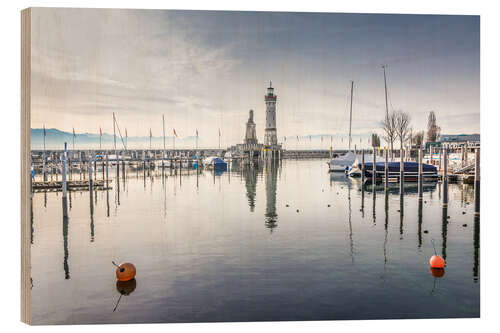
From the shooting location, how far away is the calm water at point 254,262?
7.40 m

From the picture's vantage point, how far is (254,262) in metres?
9.89

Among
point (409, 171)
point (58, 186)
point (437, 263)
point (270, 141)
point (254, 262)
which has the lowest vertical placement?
point (254, 262)

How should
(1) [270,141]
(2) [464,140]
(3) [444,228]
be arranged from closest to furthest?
(3) [444,228] → (2) [464,140] → (1) [270,141]

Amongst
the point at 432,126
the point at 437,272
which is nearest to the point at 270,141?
the point at 432,126

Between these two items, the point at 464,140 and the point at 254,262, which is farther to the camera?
the point at 464,140

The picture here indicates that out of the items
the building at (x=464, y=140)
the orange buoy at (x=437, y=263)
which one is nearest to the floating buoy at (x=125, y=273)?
the orange buoy at (x=437, y=263)

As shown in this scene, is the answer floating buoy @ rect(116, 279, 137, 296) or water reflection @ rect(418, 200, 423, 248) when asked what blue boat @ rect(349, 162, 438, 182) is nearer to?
water reflection @ rect(418, 200, 423, 248)

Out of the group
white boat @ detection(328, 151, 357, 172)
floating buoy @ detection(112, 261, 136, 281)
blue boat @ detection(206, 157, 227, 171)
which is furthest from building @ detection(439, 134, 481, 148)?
blue boat @ detection(206, 157, 227, 171)

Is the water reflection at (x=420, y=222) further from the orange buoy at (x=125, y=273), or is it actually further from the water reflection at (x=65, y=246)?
the water reflection at (x=65, y=246)

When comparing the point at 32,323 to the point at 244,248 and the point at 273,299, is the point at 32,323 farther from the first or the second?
the point at 244,248

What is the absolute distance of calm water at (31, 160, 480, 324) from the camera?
7.40 meters

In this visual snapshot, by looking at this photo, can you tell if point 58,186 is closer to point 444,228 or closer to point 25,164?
point 25,164

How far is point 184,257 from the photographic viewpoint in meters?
10.5

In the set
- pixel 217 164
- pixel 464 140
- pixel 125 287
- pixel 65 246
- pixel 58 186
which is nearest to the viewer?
pixel 125 287
